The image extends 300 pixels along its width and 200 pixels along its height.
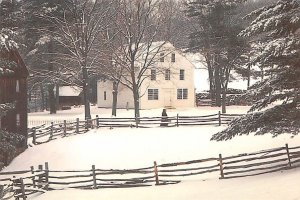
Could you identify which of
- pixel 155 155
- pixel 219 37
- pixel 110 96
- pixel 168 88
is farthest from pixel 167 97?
pixel 155 155

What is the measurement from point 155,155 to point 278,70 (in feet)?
37.8

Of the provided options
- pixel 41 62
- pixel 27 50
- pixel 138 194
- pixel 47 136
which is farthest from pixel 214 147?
pixel 27 50

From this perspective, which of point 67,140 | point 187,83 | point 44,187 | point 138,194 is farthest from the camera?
point 187,83

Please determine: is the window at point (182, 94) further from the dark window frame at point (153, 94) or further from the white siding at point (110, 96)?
the white siding at point (110, 96)

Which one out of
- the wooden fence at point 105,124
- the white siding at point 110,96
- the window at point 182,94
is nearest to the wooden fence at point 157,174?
the wooden fence at point 105,124

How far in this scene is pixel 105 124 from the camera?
35531 mm

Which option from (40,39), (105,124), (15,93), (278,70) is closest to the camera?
(278,70)

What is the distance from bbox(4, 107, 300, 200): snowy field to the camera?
16.7 meters

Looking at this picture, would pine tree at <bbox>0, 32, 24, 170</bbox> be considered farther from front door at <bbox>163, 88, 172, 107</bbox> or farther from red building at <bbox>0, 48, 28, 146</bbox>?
front door at <bbox>163, 88, 172, 107</bbox>

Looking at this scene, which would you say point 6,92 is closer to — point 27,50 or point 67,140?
point 67,140

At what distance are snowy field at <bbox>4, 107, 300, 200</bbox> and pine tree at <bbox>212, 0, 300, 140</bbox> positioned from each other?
198cm

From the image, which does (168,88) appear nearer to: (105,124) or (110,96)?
(110,96)

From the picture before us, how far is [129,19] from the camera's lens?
1537 inches

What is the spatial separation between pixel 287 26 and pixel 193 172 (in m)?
9.59
